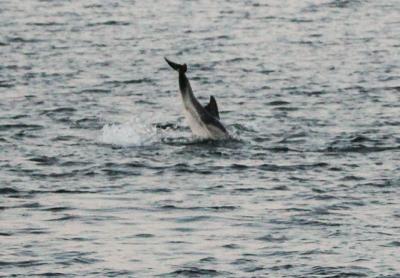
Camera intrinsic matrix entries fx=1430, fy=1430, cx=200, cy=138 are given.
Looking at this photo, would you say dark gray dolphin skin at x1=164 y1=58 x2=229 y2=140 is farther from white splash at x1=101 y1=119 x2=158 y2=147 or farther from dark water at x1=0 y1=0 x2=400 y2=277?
white splash at x1=101 y1=119 x2=158 y2=147

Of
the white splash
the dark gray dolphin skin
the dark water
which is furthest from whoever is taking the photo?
the white splash

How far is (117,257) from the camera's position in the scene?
69.9 feet

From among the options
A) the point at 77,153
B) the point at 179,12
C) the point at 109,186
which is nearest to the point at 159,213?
the point at 109,186

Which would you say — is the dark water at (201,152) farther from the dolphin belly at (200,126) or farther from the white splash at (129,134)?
the dolphin belly at (200,126)

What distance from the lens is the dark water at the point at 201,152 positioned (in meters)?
21.6

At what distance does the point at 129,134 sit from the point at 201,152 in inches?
103

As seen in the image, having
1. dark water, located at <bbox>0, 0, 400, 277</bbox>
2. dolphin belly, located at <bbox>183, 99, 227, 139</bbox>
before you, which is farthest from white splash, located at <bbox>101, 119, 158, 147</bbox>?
dolphin belly, located at <bbox>183, 99, 227, 139</bbox>

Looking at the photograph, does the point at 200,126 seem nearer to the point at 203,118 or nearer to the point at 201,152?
the point at 203,118

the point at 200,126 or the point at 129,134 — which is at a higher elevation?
the point at 200,126

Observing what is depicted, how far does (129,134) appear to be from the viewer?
105 feet

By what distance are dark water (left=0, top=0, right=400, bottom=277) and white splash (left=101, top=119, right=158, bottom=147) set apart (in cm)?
7

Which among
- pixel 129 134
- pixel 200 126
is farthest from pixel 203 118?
pixel 129 134

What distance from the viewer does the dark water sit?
21578 mm

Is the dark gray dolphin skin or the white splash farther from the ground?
the dark gray dolphin skin
